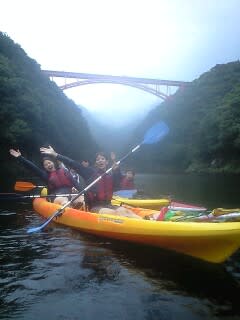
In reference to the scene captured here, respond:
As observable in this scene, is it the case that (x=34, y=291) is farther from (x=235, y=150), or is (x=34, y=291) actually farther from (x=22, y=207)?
(x=235, y=150)

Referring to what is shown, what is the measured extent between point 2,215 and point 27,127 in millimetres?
18584

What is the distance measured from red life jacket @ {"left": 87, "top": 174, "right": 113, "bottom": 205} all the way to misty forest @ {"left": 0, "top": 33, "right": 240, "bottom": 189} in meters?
14.7

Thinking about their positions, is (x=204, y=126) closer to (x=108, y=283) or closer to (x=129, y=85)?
(x=129, y=85)

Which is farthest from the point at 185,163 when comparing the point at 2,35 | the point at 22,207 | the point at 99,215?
the point at 99,215

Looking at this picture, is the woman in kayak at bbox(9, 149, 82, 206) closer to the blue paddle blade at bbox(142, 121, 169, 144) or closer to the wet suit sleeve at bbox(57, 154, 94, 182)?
the wet suit sleeve at bbox(57, 154, 94, 182)

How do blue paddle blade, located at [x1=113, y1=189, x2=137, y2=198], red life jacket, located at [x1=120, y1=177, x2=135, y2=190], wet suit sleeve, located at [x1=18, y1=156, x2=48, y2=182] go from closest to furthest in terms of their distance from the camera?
1. wet suit sleeve, located at [x1=18, y1=156, x2=48, y2=182]
2. blue paddle blade, located at [x1=113, y1=189, x2=137, y2=198]
3. red life jacket, located at [x1=120, y1=177, x2=135, y2=190]

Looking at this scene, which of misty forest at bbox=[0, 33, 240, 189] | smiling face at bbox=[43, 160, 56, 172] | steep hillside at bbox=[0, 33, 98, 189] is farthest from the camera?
misty forest at bbox=[0, 33, 240, 189]

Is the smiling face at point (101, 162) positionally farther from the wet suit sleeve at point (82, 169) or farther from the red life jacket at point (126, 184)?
the red life jacket at point (126, 184)

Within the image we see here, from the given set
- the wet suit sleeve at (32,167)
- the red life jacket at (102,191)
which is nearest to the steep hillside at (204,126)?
the wet suit sleeve at (32,167)

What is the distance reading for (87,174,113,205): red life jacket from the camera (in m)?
7.48

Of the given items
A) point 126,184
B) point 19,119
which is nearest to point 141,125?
point 19,119

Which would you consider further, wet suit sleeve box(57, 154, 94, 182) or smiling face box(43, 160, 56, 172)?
smiling face box(43, 160, 56, 172)

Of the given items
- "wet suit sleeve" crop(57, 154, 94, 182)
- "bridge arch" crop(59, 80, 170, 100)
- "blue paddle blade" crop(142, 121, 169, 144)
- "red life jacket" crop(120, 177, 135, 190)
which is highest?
"bridge arch" crop(59, 80, 170, 100)

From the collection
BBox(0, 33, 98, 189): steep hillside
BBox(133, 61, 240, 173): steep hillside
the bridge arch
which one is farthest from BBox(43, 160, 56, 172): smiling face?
the bridge arch
